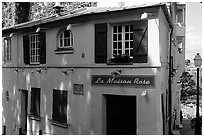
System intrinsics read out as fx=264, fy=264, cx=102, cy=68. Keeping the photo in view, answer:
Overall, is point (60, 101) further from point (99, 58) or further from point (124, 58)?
point (124, 58)

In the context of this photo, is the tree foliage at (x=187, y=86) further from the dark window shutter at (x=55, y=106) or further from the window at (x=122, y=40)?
the window at (x=122, y=40)

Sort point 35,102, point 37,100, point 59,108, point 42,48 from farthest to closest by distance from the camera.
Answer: point 35,102 → point 37,100 → point 42,48 → point 59,108

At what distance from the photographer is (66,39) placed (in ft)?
36.2

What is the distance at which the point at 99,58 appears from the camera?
32.1 feet

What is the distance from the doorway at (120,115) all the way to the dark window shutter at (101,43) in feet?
4.87

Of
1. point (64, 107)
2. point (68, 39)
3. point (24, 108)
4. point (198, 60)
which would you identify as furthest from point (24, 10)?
point (198, 60)

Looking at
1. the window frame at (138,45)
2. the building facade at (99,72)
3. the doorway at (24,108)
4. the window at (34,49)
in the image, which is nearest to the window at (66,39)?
the building facade at (99,72)

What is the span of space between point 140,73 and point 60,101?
3.79 meters

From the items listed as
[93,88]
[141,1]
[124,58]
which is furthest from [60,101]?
[141,1]

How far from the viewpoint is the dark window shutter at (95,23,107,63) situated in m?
9.64

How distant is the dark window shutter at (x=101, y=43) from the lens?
31.6 feet

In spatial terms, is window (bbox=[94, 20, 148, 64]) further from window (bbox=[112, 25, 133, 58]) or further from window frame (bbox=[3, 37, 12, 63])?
window frame (bbox=[3, 37, 12, 63])

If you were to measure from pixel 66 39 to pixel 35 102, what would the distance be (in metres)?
3.47

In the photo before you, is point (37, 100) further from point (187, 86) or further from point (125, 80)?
point (187, 86)
